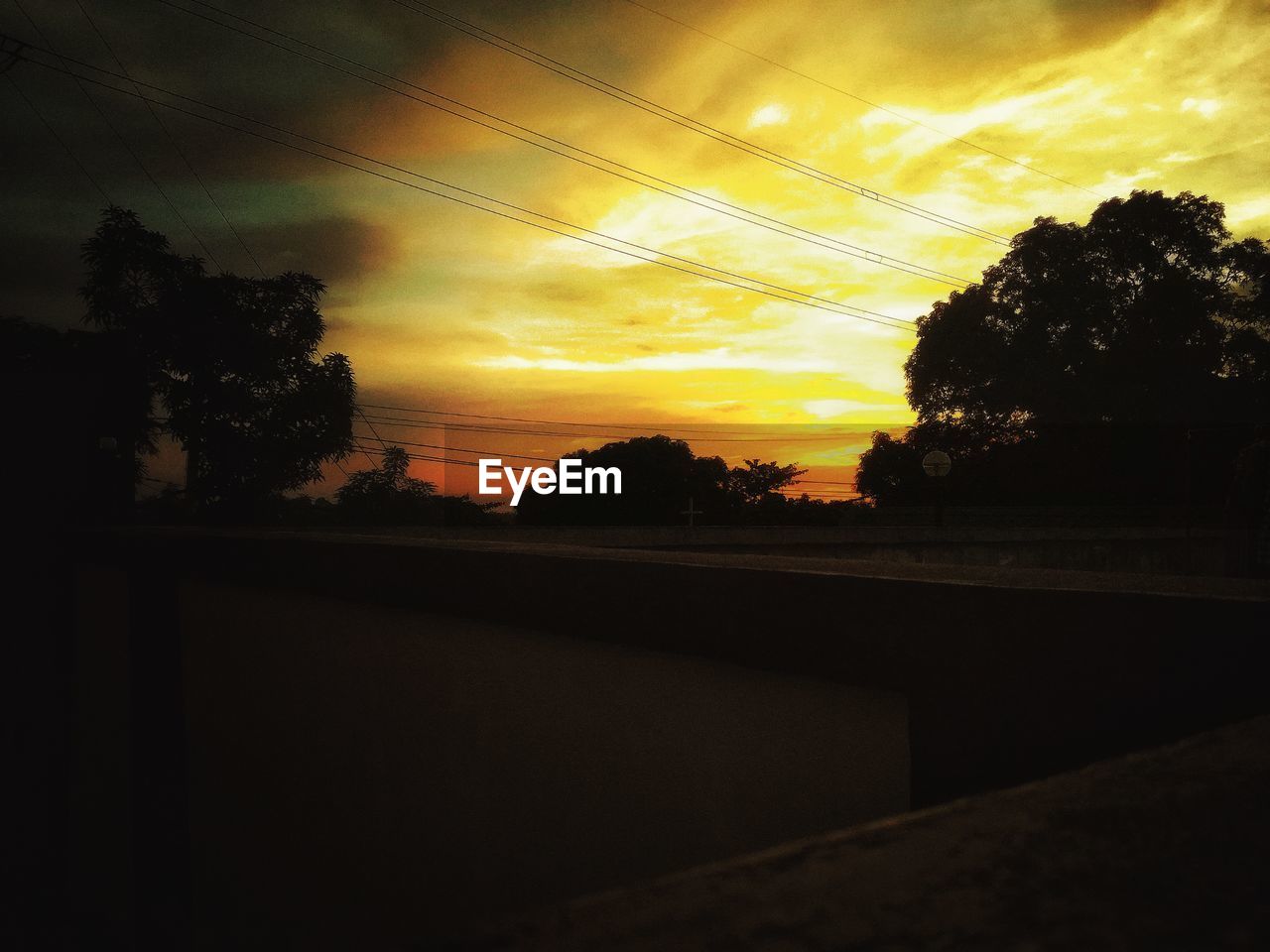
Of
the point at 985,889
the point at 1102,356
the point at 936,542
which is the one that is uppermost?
the point at 1102,356

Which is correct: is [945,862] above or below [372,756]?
above

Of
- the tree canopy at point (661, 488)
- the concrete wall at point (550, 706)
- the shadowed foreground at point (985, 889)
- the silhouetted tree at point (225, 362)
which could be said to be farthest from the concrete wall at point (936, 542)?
the silhouetted tree at point (225, 362)

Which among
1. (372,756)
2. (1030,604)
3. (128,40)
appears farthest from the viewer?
(128,40)

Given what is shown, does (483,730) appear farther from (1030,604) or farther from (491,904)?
(1030,604)

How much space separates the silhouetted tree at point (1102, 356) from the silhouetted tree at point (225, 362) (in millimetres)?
28942

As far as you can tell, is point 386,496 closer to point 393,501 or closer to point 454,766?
point 393,501

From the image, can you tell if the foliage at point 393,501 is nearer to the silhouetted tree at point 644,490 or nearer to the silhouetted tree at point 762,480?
the silhouetted tree at point 644,490

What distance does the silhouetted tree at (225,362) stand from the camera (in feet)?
101

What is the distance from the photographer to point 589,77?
22.9m

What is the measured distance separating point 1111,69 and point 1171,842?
26.8 meters

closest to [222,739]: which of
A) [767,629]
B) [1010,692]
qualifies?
[767,629]

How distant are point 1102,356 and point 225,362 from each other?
40735 millimetres

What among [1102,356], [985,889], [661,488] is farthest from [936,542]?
[1102,356]

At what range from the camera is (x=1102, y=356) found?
A: 31.5 metres
